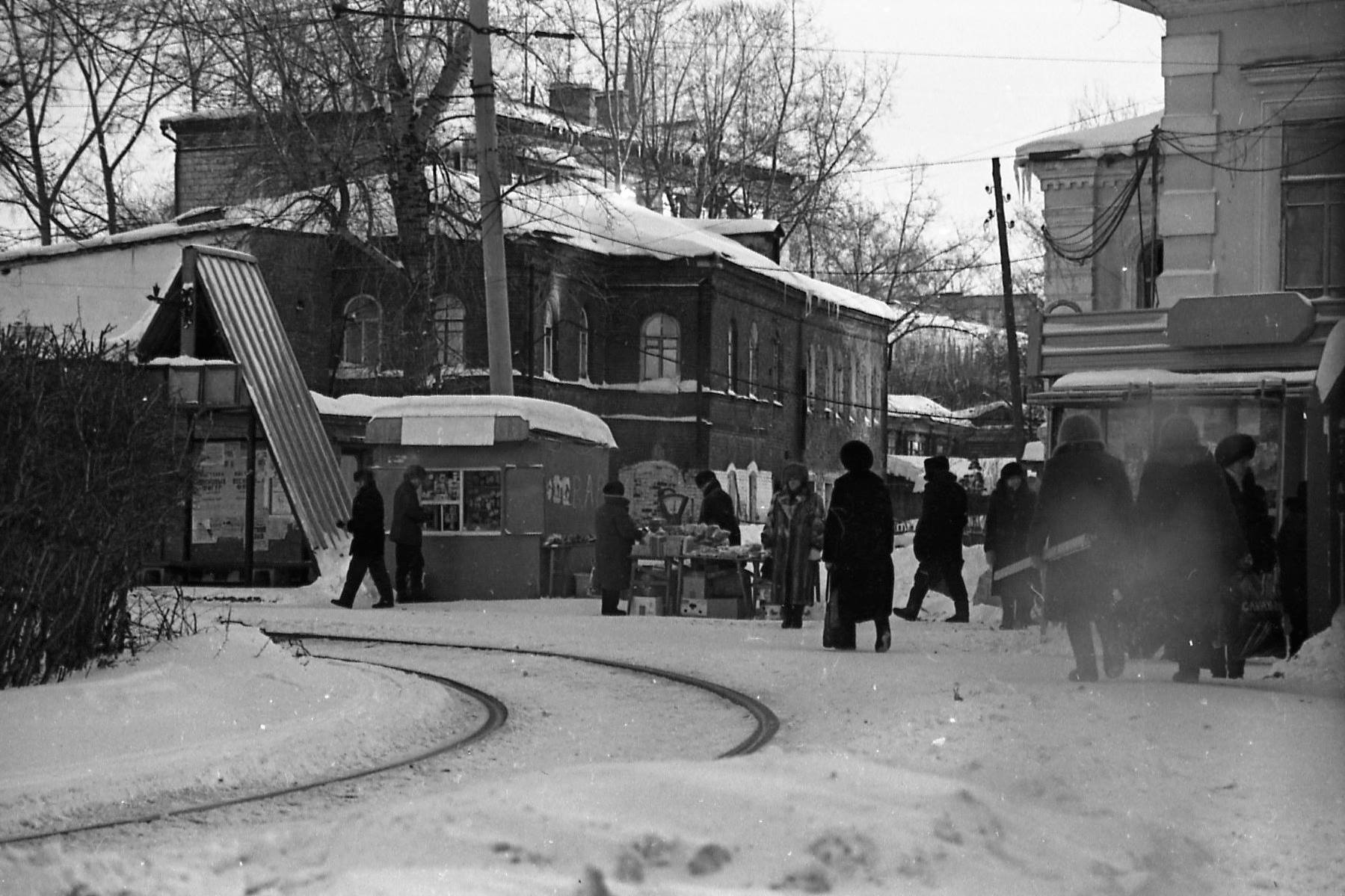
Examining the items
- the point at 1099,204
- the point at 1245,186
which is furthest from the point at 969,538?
the point at 1245,186

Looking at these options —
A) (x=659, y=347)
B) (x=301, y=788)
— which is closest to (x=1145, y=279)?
(x=659, y=347)

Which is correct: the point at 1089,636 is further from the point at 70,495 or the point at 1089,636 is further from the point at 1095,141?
the point at 1095,141

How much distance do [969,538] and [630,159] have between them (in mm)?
14308

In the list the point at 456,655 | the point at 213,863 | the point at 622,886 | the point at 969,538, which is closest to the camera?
the point at 622,886

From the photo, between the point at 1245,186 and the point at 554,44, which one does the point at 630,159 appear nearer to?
the point at 554,44

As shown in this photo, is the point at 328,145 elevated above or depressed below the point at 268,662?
above

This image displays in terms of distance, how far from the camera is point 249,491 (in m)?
23.5

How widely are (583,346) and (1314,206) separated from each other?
26.1 metres

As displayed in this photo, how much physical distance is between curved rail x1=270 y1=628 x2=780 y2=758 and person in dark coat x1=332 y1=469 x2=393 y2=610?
4.01 m

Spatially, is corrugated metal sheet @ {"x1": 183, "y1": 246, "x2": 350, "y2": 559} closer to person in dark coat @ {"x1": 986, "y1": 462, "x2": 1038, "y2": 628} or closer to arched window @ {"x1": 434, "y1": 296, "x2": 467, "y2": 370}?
person in dark coat @ {"x1": 986, "y1": 462, "x2": 1038, "y2": 628}

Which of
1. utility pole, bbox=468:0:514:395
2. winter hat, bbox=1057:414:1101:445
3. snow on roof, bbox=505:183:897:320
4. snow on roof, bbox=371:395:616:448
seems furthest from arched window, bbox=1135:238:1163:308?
winter hat, bbox=1057:414:1101:445

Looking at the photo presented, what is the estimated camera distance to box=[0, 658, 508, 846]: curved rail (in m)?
7.11

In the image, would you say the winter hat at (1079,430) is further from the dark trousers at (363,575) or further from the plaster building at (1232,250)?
the dark trousers at (363,575)

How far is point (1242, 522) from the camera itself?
12.4m
